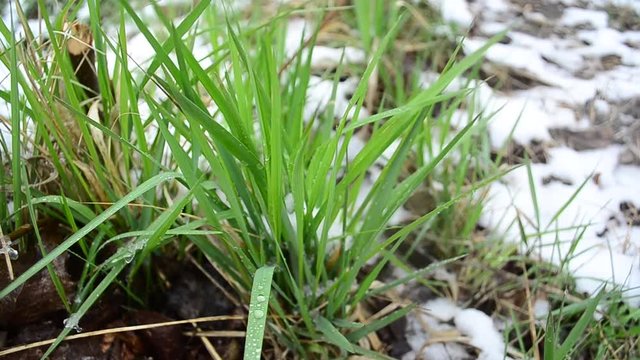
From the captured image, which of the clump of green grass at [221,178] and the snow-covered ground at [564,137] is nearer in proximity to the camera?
the clump of green grass at [221,178]

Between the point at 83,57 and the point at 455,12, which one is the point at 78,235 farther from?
the point at 455,12

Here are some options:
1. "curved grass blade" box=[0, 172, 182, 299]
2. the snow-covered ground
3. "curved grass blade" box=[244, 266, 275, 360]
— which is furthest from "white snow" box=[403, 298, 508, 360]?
"curved grass blade" box=[0, 172, 182, 299]

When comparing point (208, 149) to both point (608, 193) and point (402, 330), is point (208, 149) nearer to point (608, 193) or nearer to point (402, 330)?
point (402, 330)

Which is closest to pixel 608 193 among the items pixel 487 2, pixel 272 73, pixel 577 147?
pixel 577 147

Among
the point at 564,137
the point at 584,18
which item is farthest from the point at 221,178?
the point at 584,18

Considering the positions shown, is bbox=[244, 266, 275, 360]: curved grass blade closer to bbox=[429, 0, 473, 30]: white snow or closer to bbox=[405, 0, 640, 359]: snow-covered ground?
bbox=[405, 0, 640, 359]: snow-covered ground

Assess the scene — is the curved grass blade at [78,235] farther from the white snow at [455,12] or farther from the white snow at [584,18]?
the white snow at [584,18]

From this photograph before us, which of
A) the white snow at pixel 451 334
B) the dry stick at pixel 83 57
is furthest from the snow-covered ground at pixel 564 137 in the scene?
the dry stick at pixel 83 57

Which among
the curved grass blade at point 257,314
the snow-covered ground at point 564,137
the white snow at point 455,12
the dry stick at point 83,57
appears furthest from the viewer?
the white snow at point 455,12
